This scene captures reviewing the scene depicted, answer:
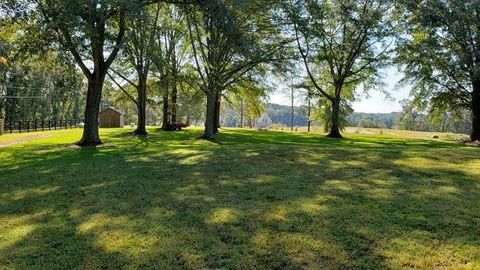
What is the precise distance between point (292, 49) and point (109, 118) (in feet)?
98.0

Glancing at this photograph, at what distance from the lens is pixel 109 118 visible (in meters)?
49.2

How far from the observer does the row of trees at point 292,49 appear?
19203mm

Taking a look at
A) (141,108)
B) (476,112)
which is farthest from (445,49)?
(141,108)

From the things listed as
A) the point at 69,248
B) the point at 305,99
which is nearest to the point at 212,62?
the point at 305,99

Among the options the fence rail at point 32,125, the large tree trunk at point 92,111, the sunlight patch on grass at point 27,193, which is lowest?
the sunlight patch on grass at point 27,193

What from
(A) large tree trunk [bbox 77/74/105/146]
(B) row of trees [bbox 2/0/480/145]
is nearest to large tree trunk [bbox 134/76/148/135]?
(B) row of trees [bbox 2/0/480/145]

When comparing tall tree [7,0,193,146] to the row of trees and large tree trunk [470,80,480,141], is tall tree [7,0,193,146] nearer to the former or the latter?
the row of trees

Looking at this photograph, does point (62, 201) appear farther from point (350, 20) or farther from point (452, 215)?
point (350, 20)

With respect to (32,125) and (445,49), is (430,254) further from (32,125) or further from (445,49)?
(32,125)

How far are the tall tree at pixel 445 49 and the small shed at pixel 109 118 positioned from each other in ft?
109

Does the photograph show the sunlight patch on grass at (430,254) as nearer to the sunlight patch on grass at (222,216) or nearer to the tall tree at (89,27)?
the sunlight patch on grass at (222,216)

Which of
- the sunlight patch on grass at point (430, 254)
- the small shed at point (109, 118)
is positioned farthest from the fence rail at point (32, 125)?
the sunlight patch on grass at point (430, 254)

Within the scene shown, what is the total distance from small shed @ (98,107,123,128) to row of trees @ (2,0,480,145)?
15106mm

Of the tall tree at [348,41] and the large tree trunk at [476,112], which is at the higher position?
the tall tree at [348,41]
